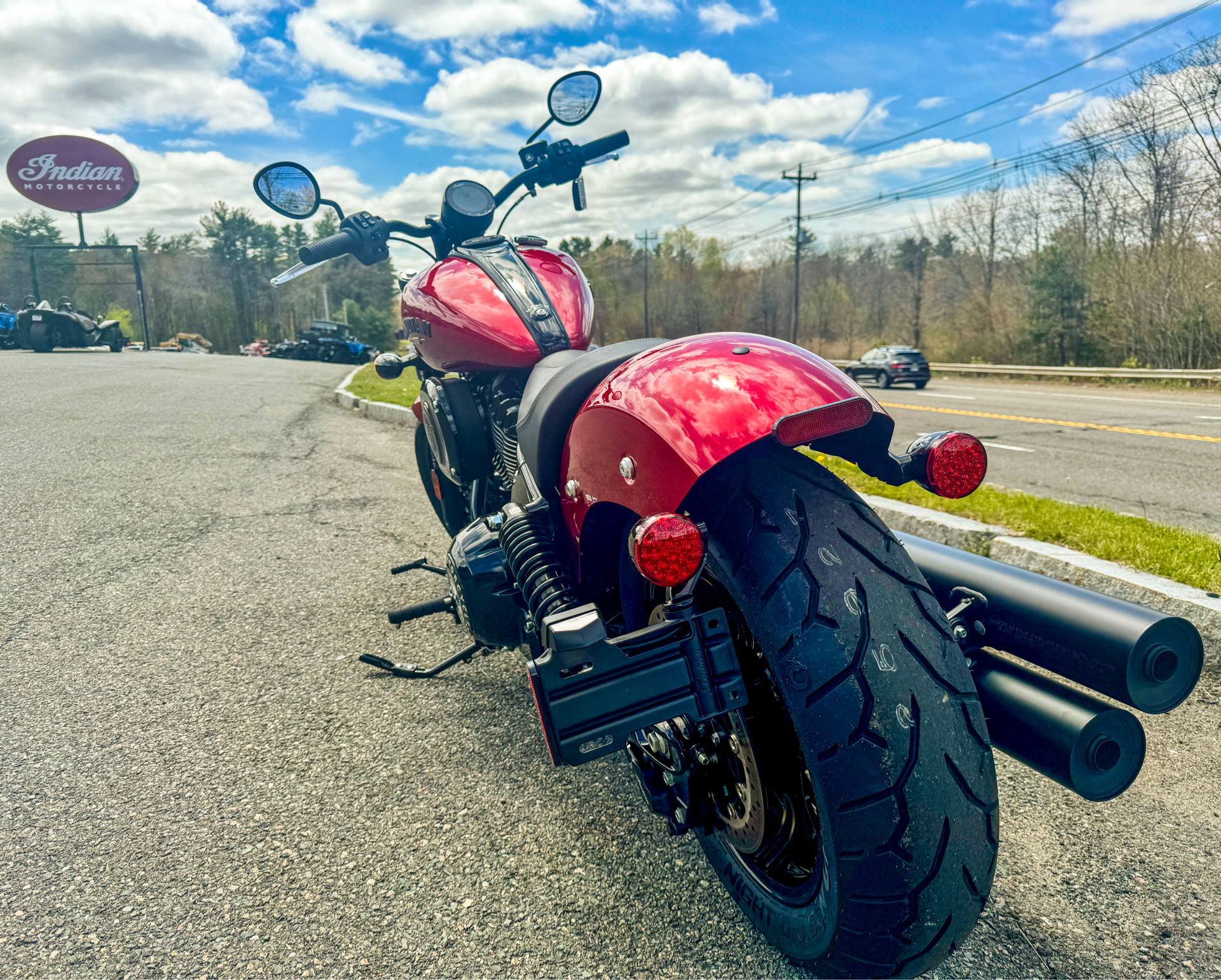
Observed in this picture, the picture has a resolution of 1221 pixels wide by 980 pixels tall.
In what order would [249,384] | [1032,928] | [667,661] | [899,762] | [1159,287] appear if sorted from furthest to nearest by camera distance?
[1159,287], [249,384], [1032,928], [667,661], [899,762]

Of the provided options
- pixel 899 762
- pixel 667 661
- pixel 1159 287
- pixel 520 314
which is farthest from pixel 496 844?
pixel 1159 287

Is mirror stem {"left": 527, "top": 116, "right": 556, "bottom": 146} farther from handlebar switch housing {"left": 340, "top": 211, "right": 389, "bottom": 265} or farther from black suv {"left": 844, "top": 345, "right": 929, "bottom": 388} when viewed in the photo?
black suv {"left": 844, "top": 345, "right": 929, "bottom": 388}

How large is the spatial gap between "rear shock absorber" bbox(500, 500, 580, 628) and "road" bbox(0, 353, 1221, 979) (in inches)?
26.1

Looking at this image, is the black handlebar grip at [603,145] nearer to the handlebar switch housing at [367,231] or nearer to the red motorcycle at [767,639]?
the handlebar switch housing at [367,231]

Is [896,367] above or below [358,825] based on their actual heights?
above

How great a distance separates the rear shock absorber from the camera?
5.59 ft

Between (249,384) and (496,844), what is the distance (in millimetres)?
13118

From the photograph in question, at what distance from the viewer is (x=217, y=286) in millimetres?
75750

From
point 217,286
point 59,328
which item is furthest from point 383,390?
point 217,286

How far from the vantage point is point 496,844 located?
1902 millimetres

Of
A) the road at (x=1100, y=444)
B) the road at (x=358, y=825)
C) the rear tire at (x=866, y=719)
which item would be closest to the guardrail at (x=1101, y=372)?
the road at (x=1100, y=444)

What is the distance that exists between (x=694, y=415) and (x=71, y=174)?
4085 centimetres

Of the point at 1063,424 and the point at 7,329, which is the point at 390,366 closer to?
the point at 1063,424

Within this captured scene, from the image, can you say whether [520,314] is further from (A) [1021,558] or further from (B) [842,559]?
(A) [1021,558]
